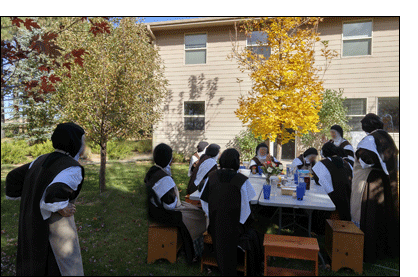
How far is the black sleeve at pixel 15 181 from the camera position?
2.54 metres

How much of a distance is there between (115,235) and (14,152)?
29.2 feet

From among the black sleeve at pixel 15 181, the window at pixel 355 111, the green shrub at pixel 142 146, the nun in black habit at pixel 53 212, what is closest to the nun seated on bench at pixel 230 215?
the nun in black habit at pixel 53 212

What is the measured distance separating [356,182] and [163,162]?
2.92 meters

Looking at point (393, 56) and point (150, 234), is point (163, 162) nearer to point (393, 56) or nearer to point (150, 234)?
point (150, 234)

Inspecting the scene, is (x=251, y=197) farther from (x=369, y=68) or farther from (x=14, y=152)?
(x=14, y=152)

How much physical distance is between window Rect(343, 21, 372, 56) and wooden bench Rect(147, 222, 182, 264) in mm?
9293

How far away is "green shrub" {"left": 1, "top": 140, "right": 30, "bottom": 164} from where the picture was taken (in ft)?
34.1

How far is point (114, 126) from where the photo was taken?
6074 millimetres

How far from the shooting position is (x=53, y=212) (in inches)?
92.3

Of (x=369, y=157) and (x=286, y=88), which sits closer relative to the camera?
(x=369, y=157)

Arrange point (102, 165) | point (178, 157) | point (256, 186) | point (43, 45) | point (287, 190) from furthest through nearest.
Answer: point (178, 157)
point (102, 165)
point (256, 186)
point (287, 190)
point (43, 45)

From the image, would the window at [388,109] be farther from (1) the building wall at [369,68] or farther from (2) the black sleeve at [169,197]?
(2) the black sleeve at [169,197]

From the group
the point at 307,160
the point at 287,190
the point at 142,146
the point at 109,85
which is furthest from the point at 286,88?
the point at 142,146
